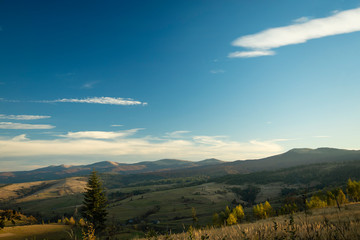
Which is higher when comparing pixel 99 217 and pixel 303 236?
pixel 303 236

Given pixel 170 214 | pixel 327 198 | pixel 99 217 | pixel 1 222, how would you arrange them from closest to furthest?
pixel 1 222, pixel 99 217, pixel 327 198, pixel 170 214

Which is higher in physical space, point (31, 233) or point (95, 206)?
point (95, 206)

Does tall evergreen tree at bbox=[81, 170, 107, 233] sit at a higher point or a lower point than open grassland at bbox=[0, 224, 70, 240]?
higher

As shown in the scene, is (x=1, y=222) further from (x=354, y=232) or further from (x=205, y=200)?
(x=205, y=200)

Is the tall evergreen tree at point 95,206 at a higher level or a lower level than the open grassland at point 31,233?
higher

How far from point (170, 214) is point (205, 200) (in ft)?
173

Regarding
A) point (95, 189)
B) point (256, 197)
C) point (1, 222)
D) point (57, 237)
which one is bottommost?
point (256, 197)

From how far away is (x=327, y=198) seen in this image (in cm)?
7800

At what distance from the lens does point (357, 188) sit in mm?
73812

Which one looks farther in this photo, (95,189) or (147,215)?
(147,215)

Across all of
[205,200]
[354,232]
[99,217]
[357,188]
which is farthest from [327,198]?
[205,200]

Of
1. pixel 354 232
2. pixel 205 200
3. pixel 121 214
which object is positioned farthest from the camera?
pixel 205 200

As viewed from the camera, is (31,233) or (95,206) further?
(31,233)

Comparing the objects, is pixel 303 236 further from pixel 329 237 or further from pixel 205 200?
pixel 205 200
